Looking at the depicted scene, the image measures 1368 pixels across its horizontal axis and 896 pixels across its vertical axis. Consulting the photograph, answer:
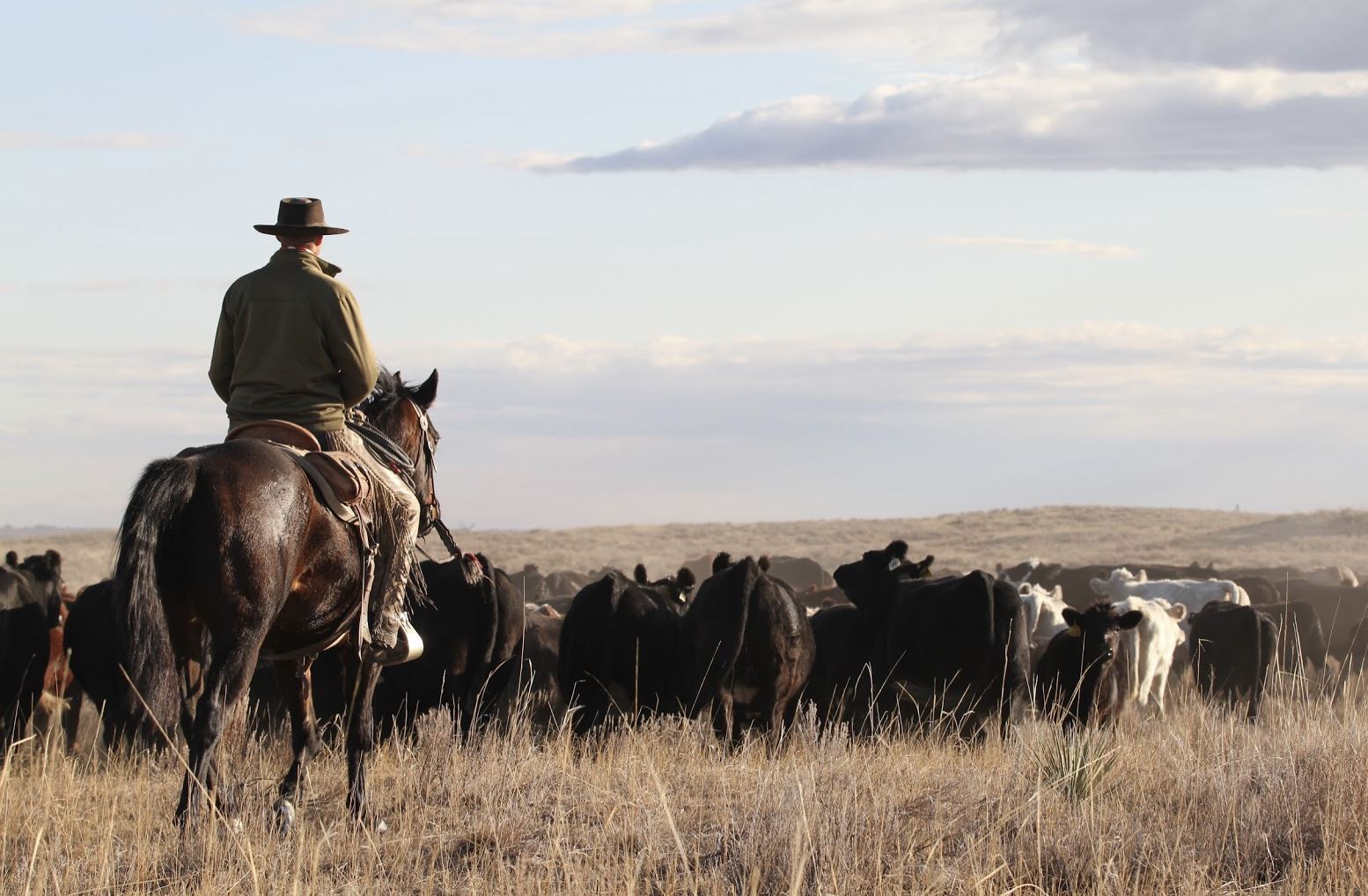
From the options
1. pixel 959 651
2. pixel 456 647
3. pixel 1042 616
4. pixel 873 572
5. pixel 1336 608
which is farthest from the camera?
pixel 1336 608

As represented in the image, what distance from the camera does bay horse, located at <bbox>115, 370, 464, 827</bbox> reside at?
639cm

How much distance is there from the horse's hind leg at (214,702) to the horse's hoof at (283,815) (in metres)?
0.42

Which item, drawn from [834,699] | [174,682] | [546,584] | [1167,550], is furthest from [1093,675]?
[1167,550]

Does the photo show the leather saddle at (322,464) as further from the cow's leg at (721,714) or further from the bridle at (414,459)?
the cow's leg at (721,714)

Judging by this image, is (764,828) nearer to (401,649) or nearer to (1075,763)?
(1075,763)

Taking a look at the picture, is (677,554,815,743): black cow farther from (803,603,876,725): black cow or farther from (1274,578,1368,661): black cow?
(1274,578,1368,661): black cow

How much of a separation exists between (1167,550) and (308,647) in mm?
46876

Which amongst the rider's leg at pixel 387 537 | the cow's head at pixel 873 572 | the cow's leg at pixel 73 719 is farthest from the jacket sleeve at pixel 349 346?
the cow's head at pixel 873 572

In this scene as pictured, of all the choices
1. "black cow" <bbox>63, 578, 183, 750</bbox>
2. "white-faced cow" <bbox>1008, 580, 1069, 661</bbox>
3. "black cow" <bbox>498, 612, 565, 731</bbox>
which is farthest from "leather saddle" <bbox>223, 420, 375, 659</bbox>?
"white-faced cow" <bbox>1008, 580, 1069, 661</bbox>

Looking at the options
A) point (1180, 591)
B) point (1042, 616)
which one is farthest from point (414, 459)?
point (1180, 591)

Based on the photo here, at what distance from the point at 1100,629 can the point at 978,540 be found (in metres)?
44.2

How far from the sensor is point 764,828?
6.43m

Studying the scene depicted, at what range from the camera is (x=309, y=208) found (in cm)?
801

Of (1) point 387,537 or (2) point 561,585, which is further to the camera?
(2) point 561,585
